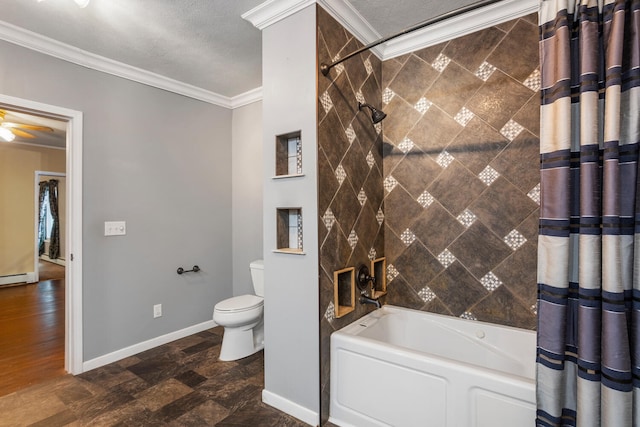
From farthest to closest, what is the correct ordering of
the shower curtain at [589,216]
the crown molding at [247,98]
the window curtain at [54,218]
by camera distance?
the window curtain at [54,218] → the crown molding at [247,98] → the shower curtain at [589,216]

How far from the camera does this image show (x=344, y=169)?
205cm

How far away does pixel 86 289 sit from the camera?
2467mm

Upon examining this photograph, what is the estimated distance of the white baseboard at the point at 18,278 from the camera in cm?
527

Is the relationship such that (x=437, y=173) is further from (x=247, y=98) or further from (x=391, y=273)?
(x=247, y=98)

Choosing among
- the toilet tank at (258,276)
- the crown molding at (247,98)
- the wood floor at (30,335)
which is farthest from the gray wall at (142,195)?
the toilet tank at (258,276)

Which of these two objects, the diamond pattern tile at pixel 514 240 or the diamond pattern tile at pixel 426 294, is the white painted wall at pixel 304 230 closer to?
the diamond pattern tile at pixel 426 294

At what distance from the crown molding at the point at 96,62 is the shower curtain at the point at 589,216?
2926 mm

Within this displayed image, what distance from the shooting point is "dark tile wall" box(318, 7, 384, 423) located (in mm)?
1868

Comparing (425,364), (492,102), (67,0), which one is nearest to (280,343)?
(425,364)

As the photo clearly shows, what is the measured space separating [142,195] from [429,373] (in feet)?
8.82

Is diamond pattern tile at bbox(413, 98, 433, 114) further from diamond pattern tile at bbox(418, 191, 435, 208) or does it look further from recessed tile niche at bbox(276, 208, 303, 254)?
recessed tile niche at bbox(276, 208, 303, 254)

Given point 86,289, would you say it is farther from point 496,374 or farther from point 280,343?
point 496,374

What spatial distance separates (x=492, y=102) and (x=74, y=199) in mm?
3106

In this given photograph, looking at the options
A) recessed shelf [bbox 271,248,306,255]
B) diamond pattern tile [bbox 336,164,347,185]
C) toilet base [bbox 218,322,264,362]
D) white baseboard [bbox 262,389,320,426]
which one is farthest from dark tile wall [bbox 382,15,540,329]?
toilet base [bbox 218,322,264,362]
